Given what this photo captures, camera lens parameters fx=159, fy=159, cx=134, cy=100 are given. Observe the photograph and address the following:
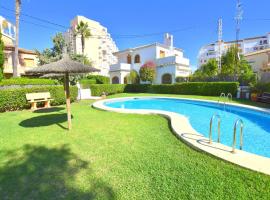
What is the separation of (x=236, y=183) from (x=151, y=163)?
1.65 meters

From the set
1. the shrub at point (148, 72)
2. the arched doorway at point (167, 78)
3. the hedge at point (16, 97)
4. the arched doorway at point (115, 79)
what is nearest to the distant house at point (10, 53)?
the arched doorway at point (115, 79)

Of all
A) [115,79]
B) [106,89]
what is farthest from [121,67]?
[106,89]

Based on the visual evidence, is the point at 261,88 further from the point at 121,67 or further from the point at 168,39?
the point at 168,39

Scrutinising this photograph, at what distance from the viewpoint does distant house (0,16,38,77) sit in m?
27.4

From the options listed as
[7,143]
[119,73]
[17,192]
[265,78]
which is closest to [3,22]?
[119,73]

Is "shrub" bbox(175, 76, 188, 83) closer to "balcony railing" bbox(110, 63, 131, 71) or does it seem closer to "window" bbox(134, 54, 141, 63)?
Result: "window" bbox(134, 54, 141, 63)

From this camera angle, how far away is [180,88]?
22.1 metres

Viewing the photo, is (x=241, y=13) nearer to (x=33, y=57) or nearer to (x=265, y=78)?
(x=265, y=78)

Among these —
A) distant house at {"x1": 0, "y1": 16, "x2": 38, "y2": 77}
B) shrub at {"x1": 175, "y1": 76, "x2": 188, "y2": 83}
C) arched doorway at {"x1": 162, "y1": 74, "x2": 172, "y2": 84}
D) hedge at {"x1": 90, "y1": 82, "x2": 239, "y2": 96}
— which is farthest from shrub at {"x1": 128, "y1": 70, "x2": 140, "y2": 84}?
distant house at {"x1": 0, "y1": 16, "x2": 38, "y2": 77}

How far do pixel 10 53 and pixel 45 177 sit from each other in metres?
33.0

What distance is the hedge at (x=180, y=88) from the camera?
1791cm

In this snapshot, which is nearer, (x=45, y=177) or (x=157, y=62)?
(x=45, y=177)

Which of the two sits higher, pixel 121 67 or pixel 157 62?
pixel 157 62

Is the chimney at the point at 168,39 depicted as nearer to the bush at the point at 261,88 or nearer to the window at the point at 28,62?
the bush at the point at 261,88
